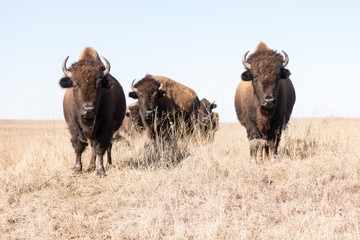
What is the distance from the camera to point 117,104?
29.2ft

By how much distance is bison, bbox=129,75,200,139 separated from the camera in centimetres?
1067

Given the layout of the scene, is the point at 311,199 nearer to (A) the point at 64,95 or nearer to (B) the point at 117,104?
(B) the point at 117,104

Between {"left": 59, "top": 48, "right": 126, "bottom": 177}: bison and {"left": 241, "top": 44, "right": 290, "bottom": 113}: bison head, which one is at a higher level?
{"left": 241, "top": 44, "right": 290, "bottom": 113}: bison head

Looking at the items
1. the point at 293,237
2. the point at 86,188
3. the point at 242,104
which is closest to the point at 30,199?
the point at 86,188

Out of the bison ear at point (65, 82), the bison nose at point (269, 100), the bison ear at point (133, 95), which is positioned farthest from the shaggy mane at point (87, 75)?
the bison ear at point (133, 95)

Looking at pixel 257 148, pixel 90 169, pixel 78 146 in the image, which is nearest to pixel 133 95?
pixel 78 146

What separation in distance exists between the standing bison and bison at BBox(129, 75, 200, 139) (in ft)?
7.64

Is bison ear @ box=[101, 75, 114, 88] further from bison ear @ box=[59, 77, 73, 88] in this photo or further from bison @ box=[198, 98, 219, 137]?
bison @ box=[198, 98, 219, 137]

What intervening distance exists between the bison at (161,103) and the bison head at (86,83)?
2449mm

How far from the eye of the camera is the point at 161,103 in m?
11.7

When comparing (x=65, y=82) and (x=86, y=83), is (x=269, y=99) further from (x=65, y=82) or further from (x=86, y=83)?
(x=65, y=82)

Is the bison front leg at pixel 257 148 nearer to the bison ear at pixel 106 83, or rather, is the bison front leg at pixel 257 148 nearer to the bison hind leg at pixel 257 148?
the bison hind leg at pixel 257 148

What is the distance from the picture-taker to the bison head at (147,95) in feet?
34.7

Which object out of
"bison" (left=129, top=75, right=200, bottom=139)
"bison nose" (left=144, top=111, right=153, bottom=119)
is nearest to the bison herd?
"bison nose" (left=144, top=111, right=153, bottom=119)
